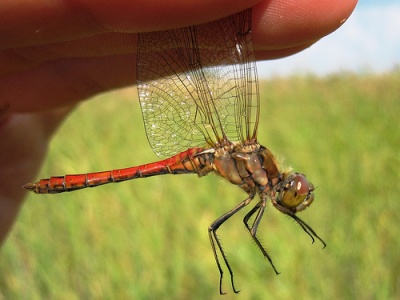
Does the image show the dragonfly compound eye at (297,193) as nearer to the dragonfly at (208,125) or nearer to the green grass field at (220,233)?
the dragonfly at (208,125)

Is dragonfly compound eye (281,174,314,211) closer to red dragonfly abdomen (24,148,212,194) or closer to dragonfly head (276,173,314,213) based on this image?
dragonfly head (276,173,314,213)

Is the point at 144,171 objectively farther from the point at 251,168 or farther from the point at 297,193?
the point at 297,193

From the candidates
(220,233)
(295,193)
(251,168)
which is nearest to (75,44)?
(251,168)

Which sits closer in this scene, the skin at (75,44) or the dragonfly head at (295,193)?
the skin at (75,44)

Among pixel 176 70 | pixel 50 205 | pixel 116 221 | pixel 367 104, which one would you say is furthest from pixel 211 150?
pixel 367 104

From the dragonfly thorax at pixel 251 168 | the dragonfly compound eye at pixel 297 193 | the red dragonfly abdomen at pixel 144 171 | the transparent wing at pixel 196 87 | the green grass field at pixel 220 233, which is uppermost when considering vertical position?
the transparent wing at pixel 196 87

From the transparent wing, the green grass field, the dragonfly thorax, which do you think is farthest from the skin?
the green grass field

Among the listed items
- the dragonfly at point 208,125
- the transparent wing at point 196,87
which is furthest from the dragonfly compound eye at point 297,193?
the transparent wing at point 196,87

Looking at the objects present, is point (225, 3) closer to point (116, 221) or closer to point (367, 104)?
point (116, 221)
